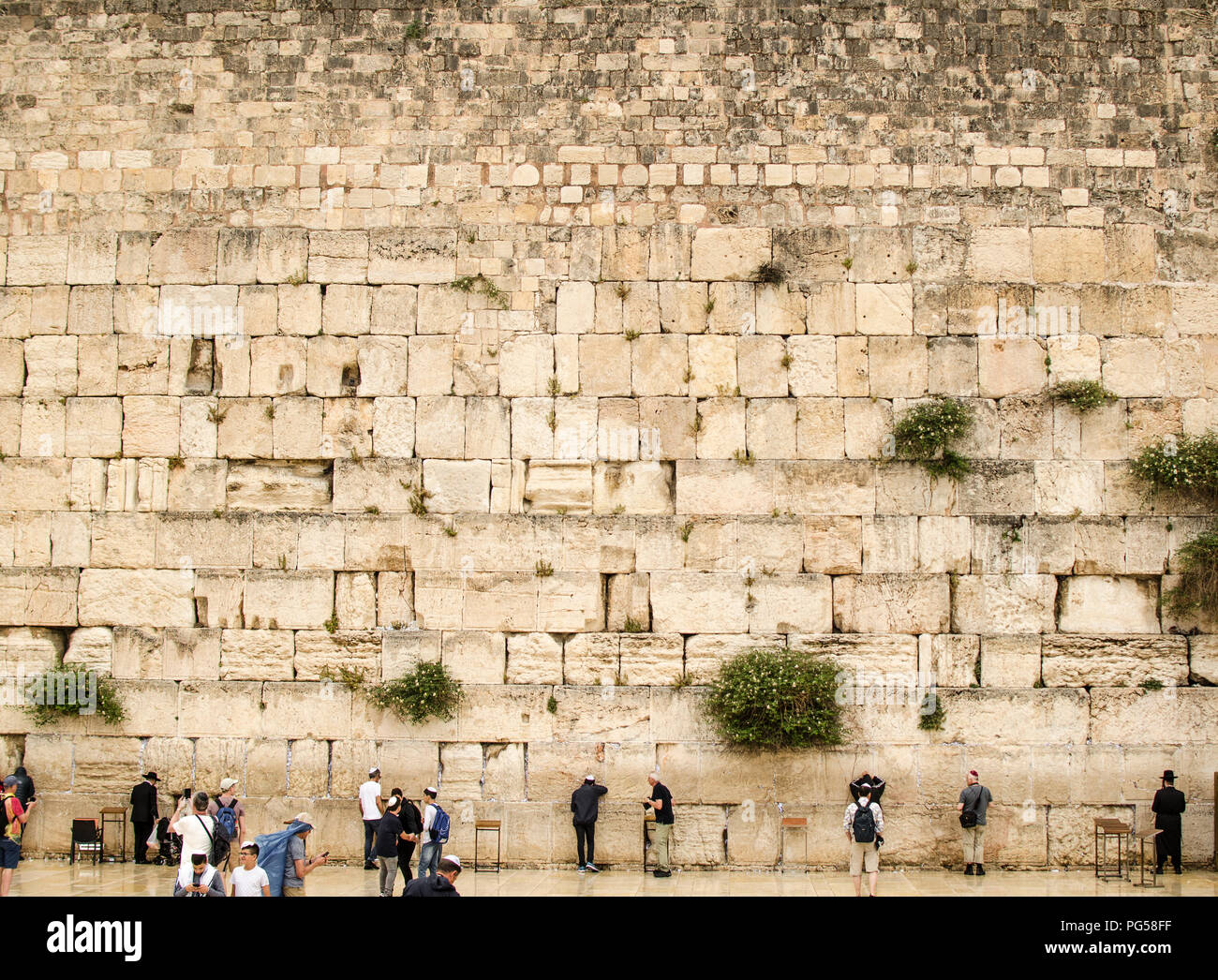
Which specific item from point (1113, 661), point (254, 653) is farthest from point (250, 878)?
point (1113, 661)

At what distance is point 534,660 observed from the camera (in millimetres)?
12234

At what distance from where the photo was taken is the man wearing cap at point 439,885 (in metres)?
7.55

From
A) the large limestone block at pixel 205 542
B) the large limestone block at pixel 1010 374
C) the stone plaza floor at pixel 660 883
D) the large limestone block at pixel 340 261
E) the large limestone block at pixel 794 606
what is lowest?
the stone plaza floor at pixel 660 883

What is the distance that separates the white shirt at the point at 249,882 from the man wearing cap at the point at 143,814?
3886 mm

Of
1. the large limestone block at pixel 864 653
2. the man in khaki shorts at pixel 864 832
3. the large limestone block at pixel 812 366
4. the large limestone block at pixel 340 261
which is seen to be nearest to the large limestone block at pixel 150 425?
the large limestone block at pixel 340 261

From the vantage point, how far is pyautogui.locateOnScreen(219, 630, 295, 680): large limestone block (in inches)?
487

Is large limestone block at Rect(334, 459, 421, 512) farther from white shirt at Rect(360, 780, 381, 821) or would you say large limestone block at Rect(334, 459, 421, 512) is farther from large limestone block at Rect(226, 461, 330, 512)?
white shirt at Rect(360, 780, 381, 821)

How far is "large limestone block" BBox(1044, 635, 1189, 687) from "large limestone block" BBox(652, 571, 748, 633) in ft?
11.1

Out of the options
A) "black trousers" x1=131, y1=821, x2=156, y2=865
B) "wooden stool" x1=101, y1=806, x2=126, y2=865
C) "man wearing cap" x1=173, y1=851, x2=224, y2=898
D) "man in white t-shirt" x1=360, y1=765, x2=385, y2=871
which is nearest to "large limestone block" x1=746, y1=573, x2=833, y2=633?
"man in white t-shirt" x1=360, y1=765, x2=385, y2=871

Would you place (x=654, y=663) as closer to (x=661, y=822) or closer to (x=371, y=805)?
(x=661, y=822)

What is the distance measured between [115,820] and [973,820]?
9.12 metres

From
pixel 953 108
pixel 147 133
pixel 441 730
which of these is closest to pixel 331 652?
pixel 441 730

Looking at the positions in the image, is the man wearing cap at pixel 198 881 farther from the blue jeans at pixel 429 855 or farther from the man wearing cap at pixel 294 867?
the blue jeans at pixel 429 855

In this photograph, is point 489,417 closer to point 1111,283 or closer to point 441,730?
point 441,730
